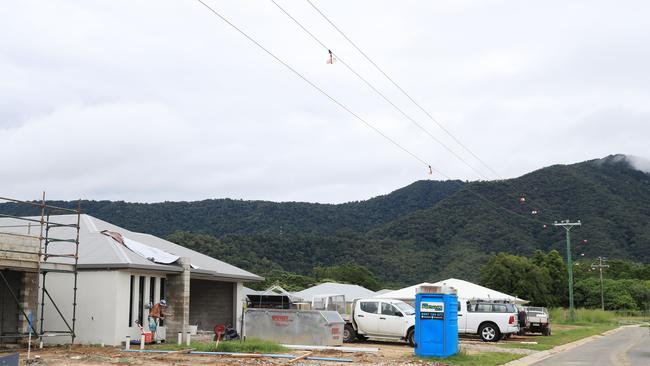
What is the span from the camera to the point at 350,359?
64.2ft

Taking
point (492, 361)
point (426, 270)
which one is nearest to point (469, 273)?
point (426, 270)

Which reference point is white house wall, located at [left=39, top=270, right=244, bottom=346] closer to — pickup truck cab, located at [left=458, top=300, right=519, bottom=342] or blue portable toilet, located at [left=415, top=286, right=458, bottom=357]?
blue portable toilet, located at [left=415, top=286, right=458, bottom=357]

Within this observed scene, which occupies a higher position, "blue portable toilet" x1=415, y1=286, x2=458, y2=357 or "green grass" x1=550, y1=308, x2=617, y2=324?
"blue portable toilet" x1=415, y1=286, x2=458, y2=357

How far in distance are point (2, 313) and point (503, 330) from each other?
19.8 m

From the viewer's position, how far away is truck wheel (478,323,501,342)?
30.0m

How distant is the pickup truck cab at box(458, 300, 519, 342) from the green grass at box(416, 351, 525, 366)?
7.84 metres

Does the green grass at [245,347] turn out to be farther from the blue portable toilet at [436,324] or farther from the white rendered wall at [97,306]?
the blue portable toilet at [436,324]

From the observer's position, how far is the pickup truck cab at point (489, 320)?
3009cm

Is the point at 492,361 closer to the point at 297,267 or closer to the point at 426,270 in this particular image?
the point at 426,270

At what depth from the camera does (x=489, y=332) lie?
99.0 feet

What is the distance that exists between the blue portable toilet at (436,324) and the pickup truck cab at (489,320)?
9.61m

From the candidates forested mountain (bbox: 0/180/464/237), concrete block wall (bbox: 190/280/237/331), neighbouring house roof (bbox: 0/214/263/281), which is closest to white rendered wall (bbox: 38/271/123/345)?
neighbouring house roof (bbox: 0/214/263/281)

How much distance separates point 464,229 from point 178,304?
6724cm

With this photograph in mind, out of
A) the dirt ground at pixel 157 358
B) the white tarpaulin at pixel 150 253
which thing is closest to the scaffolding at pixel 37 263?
the dirt ground at pixel 157 358
